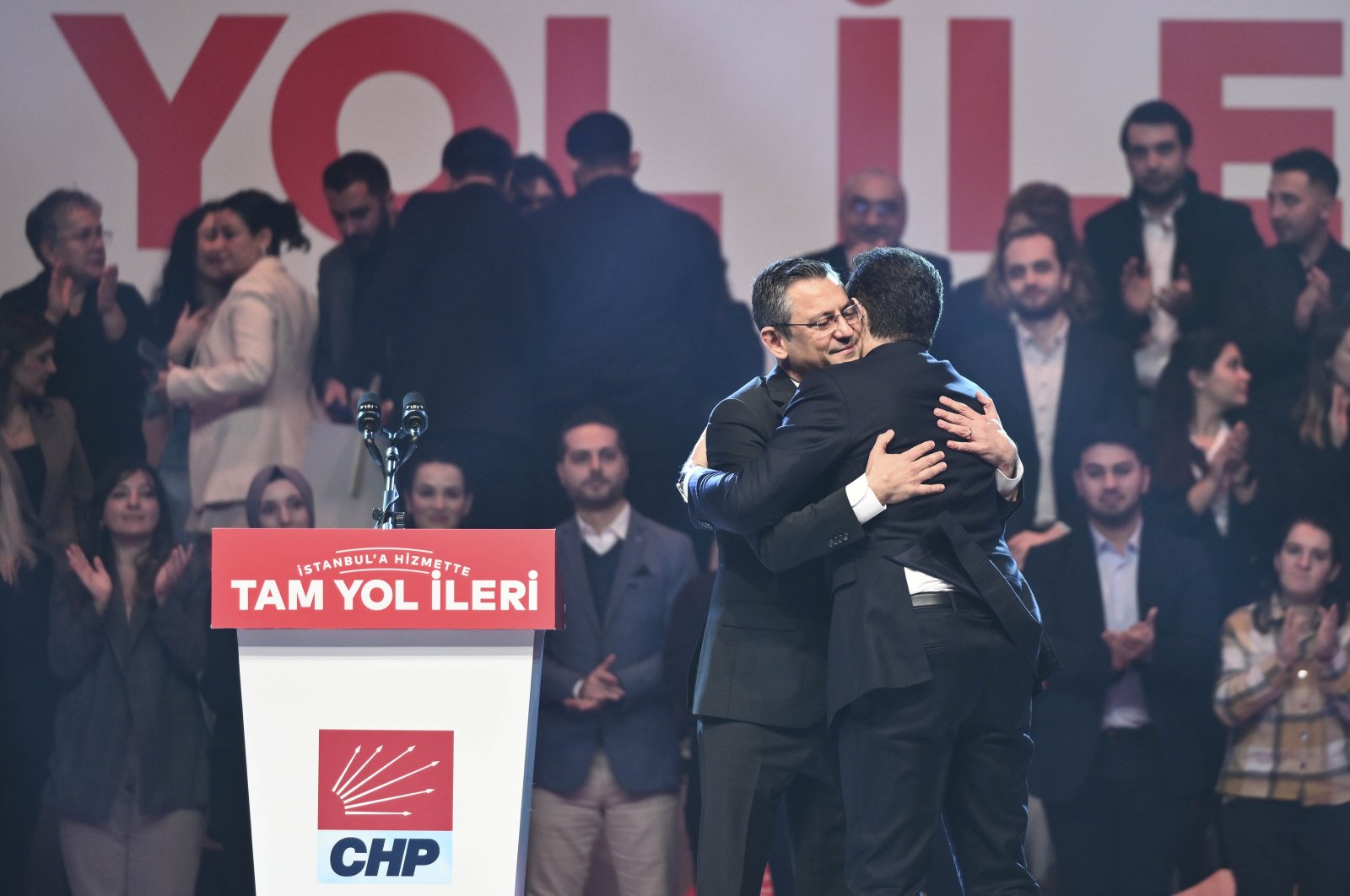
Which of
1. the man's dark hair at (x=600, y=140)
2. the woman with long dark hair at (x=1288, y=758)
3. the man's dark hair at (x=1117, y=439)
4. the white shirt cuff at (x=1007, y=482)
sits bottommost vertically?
the woman with long dark hair at (x=1288, y=758)

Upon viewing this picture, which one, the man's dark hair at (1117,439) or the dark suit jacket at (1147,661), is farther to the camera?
the man's dark hair at (1117,439)

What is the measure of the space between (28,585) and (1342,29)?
16.0 ft

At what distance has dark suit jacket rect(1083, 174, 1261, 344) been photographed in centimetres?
447

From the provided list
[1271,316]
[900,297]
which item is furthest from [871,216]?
[900,297]

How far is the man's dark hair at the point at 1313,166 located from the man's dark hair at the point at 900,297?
245 cm

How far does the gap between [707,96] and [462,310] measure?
3.69 feet

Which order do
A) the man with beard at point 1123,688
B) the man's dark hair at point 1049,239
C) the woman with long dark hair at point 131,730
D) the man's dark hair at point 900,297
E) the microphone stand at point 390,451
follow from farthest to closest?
the man's dark hair at point 1049,239, the woman with long dark hair at point 131,730, the man with beard at point 1123,688, the microphone stand at point 390,451, the man's dark hair at point 900,297

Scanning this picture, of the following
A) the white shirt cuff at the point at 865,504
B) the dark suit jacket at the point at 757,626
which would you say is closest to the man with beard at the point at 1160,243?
the dark suit jacket at the point at 757,626

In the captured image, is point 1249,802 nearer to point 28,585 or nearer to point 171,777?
point 171,777

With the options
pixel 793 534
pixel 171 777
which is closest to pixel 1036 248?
pixel 793 534

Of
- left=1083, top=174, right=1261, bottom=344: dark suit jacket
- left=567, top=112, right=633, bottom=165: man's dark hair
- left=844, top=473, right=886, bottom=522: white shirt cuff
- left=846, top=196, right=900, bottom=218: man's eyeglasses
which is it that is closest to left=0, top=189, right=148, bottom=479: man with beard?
left=567, top=112, right=633, bottom=165: man's dark hair

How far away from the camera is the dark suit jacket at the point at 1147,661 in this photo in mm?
4301

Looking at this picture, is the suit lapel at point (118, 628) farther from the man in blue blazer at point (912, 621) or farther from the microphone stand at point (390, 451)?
the man in blue blazer at point (912, 621)

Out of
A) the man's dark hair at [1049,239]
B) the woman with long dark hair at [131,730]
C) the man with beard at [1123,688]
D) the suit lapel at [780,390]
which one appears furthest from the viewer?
the man's dark hair at [1049,239]
